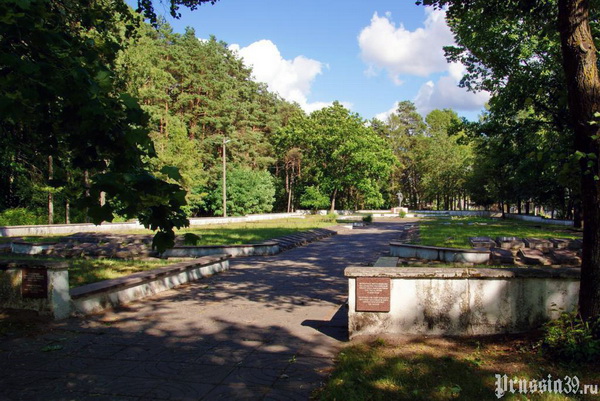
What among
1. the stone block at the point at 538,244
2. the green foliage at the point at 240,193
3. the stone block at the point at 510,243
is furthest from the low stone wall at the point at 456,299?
the green foliage at the point at 240,193

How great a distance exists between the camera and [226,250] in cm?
1585

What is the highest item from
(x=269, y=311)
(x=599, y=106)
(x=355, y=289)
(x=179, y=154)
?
(x=179, y=154)

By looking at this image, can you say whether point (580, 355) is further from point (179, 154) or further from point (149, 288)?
point (179, 154)

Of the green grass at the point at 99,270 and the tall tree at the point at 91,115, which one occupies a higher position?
the tall tree at the point at 91,115

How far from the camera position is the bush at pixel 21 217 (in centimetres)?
2916

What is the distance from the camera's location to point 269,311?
7398 millimetres

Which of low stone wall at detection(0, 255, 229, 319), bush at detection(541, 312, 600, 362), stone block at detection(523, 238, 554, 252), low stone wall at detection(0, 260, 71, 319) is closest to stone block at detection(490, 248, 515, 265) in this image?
stone block at detection(523, 238, 554, 252)

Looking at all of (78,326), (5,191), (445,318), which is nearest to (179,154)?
(5,191)

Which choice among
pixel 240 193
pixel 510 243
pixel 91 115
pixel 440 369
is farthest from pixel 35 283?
pixel 240 193

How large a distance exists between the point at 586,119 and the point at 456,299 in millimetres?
2609

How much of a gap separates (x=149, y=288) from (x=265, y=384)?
535cm

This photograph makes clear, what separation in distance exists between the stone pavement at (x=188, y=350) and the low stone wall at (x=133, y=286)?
0.30 metres

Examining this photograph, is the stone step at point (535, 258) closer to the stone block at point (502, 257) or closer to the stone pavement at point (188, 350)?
the stone block at point (502, 257)

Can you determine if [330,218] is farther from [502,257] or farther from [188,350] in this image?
[188,350]
